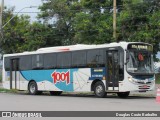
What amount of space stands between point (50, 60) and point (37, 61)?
1521mm

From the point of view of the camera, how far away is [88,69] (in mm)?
26203

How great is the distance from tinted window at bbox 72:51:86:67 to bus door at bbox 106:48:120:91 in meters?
2.13

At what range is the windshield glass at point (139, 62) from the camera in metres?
24.1

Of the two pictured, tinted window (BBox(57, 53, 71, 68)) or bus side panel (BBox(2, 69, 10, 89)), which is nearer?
tinted window (BBox(57, 53, 71, 68))

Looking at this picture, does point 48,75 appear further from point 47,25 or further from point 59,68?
point 47,25

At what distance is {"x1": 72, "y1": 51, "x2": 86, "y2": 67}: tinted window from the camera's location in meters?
26.7

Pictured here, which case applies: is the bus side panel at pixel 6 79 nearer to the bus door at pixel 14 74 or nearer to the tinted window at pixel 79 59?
the bus door at pixel 14 74

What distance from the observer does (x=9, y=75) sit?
32.9m

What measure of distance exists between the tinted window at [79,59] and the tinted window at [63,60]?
496 mm

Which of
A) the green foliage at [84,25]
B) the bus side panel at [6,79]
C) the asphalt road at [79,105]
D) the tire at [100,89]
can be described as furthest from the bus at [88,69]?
the green foliage at [84,25]

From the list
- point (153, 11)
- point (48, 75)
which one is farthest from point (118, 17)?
point (48, 75)

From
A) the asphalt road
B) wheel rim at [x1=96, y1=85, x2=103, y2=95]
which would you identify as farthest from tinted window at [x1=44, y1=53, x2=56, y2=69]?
the asphalt road

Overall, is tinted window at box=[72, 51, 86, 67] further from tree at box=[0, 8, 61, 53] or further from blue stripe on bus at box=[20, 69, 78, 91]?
tree at box=[0, 8, 61, 53]

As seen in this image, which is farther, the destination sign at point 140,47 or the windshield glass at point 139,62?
the destination sign at point 140,47
